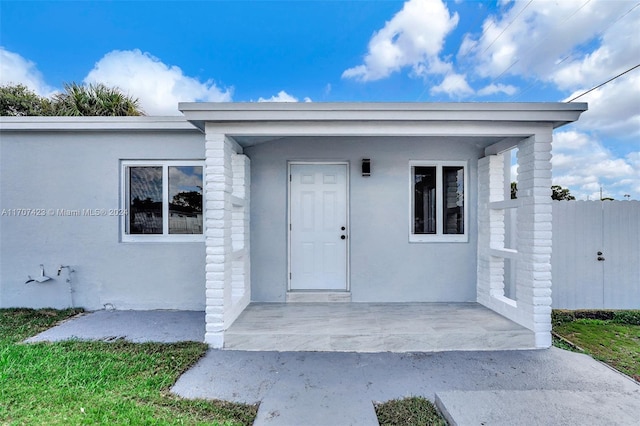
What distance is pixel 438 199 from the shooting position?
16.1 feet

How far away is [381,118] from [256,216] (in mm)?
Answer: 2451

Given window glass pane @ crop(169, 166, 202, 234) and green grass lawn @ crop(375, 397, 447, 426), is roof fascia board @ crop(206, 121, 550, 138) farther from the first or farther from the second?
green grass lawn @ crop(375, 397, 447, 426)

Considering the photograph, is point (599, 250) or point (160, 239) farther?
point (160, 239)

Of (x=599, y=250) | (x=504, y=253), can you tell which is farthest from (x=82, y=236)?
(x=599, y=250)

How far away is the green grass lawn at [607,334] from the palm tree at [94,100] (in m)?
13.1

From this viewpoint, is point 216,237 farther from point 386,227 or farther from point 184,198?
point 386,227

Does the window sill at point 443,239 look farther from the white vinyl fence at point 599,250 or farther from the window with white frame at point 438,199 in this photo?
the white vinyl fence at point 599,250

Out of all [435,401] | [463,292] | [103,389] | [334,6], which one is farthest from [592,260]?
[334,6]

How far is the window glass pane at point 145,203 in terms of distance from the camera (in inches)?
197

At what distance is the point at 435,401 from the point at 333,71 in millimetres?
10640

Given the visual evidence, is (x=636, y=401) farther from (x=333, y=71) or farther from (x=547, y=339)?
(x=333, y=71)

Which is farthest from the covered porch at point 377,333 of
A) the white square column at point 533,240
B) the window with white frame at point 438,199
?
the window with white frame at point 438,199

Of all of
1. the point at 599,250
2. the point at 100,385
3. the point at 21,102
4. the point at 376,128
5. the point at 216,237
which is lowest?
the point at 100,385

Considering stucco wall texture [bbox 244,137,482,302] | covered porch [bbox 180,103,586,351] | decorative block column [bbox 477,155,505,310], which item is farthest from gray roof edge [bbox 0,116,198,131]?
decorative block column [bbox 477,155,505,310]
